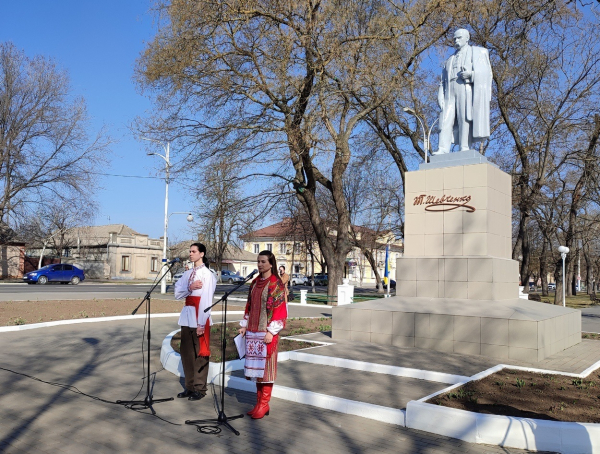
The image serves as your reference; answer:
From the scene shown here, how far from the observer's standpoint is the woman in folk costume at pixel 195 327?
6.87 metres

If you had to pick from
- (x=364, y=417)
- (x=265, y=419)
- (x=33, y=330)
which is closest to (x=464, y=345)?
(x=364, y=417)

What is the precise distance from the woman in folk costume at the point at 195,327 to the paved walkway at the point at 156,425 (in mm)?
262

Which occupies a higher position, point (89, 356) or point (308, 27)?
point (308, 27)

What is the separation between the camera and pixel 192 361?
6938mm

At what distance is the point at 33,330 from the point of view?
13859 millimetres

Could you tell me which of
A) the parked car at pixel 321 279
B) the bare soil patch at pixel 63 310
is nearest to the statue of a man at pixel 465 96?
the bare soil patch at pixel 63 310

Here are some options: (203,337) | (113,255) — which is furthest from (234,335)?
(113,255)

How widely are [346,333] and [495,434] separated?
629cm

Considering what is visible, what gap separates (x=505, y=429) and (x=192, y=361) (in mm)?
3773

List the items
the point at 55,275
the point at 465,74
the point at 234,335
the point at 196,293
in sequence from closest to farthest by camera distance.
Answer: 1. the point at 196,293
2. the point at 234,335
3. the point at 465,74
4. the point at 55,275

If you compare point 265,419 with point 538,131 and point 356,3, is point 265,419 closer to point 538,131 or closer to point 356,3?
point 356,3

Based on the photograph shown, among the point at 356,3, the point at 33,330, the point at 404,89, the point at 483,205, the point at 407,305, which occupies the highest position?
the point at 356,3

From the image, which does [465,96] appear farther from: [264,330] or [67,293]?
[67,293]
